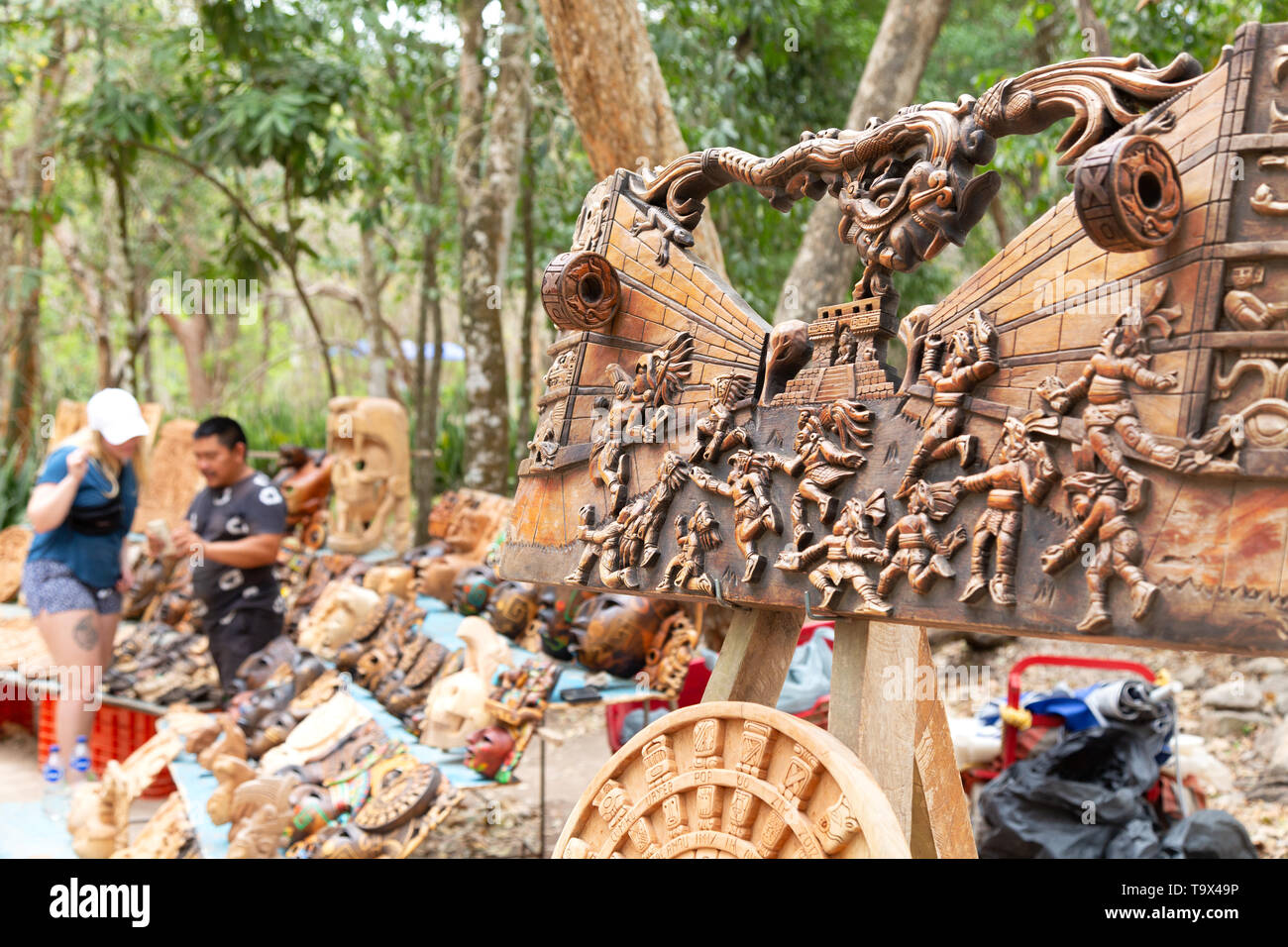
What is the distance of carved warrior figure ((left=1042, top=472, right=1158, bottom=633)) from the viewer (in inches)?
55.5

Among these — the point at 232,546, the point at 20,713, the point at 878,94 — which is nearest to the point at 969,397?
the point at 878,94

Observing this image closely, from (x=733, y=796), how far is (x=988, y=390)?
0.78 metres

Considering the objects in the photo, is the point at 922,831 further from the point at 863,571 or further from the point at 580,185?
the point at 580,185

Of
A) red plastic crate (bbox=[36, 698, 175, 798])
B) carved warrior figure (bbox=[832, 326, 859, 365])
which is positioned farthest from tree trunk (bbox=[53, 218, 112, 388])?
carved warrior figure (bbox=[832, 326, 859, 365])

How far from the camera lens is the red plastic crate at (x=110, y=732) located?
19.0 ft

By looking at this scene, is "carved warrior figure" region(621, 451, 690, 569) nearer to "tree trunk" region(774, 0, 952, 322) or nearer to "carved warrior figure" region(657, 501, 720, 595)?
"carved warrior figure" region(657, 501, 720, 595)

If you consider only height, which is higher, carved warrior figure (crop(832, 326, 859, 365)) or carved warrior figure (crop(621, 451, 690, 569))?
carved warrior figure (crop(832, 326, 859, 365))

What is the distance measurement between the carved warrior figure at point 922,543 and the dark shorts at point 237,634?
4.23m

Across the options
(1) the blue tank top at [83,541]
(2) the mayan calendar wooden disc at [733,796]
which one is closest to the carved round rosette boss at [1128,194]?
(2) the mayan calendar wooden disc at [733,796]

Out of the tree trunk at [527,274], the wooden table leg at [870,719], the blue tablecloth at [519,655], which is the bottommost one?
the blue tablecloth at [519,655]

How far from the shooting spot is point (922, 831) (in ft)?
6.63

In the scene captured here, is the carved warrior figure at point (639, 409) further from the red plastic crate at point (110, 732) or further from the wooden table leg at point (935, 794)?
the red plastic crate at point (110, 732)

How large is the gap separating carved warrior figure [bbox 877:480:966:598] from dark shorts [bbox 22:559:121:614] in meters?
4.63

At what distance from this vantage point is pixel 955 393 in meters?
1.63
